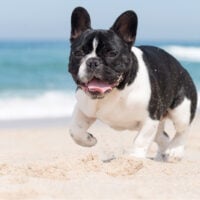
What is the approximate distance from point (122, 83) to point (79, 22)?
662 millimetres

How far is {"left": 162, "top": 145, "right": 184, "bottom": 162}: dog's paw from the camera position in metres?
7.04

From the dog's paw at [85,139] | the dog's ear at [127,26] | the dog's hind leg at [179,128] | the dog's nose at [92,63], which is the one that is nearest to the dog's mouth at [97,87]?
the dog's nose at [92,63]

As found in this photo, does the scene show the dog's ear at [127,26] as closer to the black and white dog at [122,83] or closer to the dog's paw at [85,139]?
the black and white dog at [122,83]

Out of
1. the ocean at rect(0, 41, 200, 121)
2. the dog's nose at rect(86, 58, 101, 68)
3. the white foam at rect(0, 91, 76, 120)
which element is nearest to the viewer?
the dog's nose at rect(86, 58, 101, 68)

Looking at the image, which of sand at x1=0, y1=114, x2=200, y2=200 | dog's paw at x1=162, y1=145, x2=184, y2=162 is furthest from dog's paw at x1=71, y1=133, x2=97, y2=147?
dog's paw at x1=162, y1=145, x2=184, y2=162

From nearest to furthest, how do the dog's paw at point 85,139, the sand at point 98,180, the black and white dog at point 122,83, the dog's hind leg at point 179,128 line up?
1. the sand at point 98,180
2. the black and white dog at point 122,83
3. the dog's paw at point 85,139
4. the dog's hind leg at point 179,128

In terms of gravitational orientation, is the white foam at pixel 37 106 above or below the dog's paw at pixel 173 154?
below

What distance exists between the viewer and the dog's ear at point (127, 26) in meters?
6.03

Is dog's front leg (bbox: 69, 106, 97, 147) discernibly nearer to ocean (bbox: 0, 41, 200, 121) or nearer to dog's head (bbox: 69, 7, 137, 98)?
dog's head (bbox: 69, 7, 137, 98)

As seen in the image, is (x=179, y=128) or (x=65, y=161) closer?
(x=65, y=161)

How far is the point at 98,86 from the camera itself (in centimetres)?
582

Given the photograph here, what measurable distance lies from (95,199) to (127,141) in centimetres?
497

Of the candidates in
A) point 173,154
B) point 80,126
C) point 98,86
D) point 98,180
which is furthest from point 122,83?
point 173,154

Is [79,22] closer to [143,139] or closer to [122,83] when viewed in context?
[122,83]
